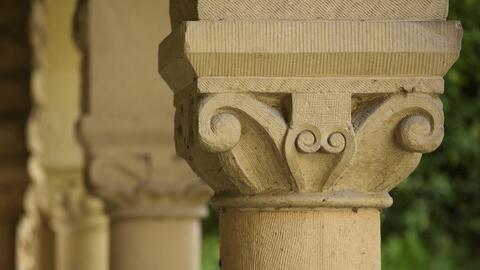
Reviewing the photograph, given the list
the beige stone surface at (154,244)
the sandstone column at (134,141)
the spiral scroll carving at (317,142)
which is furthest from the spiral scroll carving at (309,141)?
the beige stone surface at (154,244)

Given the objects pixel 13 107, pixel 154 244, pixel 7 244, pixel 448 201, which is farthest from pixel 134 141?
pixel 448 201

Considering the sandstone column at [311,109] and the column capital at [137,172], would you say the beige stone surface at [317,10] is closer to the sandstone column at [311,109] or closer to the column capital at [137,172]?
the sandstone column at [311,109]

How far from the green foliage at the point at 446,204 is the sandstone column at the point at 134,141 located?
7.04 meters

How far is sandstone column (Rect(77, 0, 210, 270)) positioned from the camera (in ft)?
20.8

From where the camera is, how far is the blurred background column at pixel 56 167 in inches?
403

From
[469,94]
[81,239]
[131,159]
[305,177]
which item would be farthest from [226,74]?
[469,94]

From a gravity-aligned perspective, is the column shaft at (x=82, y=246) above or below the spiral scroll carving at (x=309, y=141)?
below

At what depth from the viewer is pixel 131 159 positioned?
6.60 meters

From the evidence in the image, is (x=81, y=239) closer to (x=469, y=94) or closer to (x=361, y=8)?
(x=469, y=94)

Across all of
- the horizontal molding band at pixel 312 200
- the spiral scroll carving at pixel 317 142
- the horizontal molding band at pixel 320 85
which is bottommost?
the horizontal molding band at pixel 312 200

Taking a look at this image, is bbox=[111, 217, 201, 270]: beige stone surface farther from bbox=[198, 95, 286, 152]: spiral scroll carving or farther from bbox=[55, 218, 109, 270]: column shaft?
bbox=[55, 218, 109, 270]: column shaft

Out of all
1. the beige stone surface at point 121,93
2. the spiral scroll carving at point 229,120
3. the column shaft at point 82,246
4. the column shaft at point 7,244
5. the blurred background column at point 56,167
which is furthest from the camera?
the column shaft at point 82,246

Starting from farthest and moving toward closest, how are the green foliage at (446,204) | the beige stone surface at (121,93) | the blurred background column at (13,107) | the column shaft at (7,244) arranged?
the green foliage at (446,204) < the column shaft at (7,244) < the blurred background column at (13,107) < the beige stone surface at (121,93)

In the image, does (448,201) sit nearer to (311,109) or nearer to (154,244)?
(154,244)
